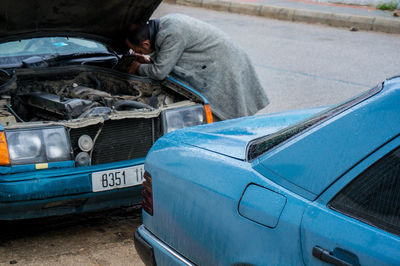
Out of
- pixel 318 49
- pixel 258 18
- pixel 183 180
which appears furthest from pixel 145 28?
pixel 258 18

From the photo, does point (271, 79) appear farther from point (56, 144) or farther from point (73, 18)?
point (56, 144)

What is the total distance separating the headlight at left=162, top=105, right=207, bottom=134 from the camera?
388 cm

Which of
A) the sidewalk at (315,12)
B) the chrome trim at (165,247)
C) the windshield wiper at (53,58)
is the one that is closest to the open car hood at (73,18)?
the windshield wiper at (53,58)

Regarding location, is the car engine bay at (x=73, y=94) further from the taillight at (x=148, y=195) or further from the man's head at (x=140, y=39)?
the taillight at (x=148, y=195)

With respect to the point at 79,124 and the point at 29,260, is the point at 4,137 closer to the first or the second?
the point at 79,124

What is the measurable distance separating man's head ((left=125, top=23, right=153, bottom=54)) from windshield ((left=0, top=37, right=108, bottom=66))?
0.47 m

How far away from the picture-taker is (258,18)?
48.2 feet

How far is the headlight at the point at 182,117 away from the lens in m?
3.88

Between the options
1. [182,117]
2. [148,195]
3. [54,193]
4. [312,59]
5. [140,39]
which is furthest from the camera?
[312,59]

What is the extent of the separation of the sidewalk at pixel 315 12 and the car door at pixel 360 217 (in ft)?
37.3

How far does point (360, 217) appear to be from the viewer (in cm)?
170

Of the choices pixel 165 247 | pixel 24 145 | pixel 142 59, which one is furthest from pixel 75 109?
pixel 165 247

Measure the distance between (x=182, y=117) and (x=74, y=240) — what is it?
3.68 feet

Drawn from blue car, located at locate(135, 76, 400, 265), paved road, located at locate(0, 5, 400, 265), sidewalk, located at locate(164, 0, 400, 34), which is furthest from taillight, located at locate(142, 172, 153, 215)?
sidewalk, located at locate(164, 0, 400, 34)
